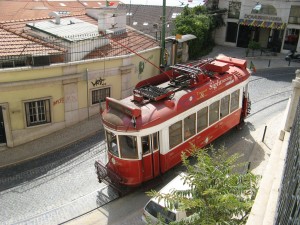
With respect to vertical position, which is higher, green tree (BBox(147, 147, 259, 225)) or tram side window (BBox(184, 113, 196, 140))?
green tree (BBox(147, 147, 259, 225))

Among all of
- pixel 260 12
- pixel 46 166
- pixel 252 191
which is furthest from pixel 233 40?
pixel 252 191

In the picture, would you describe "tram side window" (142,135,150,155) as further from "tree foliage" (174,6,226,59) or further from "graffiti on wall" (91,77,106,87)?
"tree foliage" (174,6,226,59)

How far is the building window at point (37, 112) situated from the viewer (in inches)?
695

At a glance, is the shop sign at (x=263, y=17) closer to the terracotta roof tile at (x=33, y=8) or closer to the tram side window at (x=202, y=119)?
the terracotta roof tile at (x=33, y=8)

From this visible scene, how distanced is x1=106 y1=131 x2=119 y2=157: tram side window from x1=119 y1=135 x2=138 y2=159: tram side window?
1.03 ft

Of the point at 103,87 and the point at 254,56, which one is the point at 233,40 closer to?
the point at 254,56

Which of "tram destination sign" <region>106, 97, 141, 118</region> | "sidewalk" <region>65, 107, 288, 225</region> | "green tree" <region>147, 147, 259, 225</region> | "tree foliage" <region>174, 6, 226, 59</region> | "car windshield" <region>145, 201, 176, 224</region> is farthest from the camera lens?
"tree foliage" <region>174, 6, 226, 59</region>

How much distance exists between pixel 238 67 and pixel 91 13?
1412cm

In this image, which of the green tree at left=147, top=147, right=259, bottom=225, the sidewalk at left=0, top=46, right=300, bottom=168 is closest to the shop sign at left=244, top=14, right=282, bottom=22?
the sidewalk at left=0, top=46, right=300, bottom=168

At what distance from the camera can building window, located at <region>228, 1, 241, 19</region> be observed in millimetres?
35809

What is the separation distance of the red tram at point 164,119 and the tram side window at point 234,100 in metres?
0.15

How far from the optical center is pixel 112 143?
524 inches

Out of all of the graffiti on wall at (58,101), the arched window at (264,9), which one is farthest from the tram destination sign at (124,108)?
the arched window at (264,9)

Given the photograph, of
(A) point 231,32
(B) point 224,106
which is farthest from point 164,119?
(A) point 231,32
